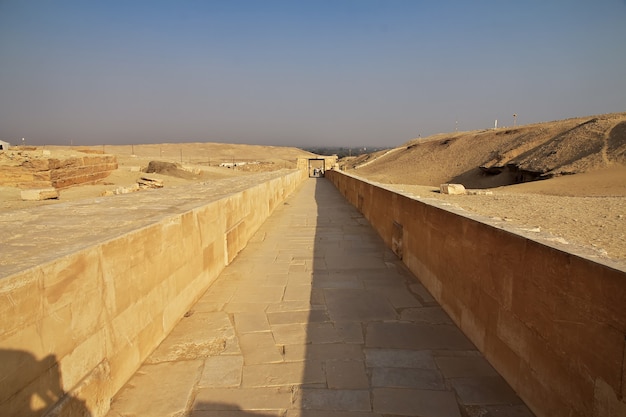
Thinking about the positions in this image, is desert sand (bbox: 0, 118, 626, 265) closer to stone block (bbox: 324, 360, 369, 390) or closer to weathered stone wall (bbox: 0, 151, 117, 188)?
weathered stone wall (bbox: 0, 151, 117, 188)

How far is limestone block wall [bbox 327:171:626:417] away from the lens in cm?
155

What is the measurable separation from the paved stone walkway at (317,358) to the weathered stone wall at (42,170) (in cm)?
1214

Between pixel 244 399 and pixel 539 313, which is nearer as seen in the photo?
pixel 539 313

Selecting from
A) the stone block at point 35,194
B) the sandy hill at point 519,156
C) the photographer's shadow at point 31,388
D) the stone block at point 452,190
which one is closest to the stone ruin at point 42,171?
the stone block at point 35,194

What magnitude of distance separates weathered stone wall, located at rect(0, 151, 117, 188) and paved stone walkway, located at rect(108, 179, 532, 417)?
12144mm

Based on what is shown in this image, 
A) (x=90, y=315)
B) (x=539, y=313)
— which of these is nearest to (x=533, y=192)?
(x=539, y=313)

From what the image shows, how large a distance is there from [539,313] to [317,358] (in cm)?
149

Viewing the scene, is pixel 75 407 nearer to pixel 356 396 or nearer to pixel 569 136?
pixel 356 396

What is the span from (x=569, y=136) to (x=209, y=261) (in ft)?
74.3

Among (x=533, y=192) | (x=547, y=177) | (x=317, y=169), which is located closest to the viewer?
(x=533, y=192)

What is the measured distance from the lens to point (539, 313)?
6.59 ft

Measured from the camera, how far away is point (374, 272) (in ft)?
15.3

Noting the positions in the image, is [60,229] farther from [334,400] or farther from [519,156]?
[519,156]

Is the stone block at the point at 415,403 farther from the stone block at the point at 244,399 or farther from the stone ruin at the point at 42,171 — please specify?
the stone ruin at the point at 42,171
